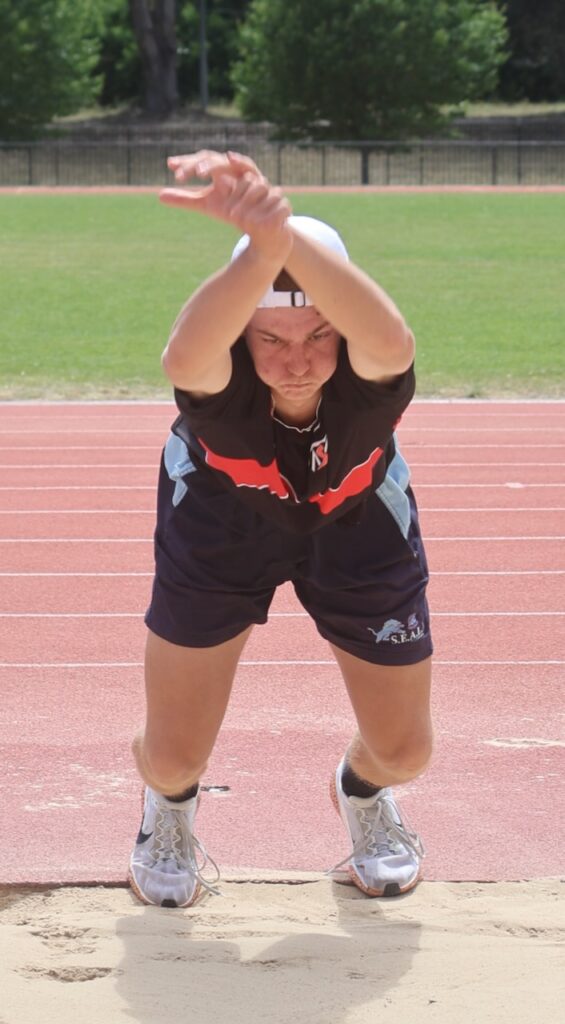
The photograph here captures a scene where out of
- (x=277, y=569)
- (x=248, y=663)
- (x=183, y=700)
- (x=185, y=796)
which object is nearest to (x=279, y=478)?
(x=277, y=569)

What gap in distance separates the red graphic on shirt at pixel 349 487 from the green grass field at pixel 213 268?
8912 mm

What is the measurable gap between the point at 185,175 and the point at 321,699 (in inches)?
119

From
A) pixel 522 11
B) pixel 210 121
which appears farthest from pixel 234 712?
pixel 522 11

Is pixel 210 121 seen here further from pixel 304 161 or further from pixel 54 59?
pixel 304 161

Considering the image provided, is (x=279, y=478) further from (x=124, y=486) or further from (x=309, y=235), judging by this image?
(x=124, y=486)

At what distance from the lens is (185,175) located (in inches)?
110

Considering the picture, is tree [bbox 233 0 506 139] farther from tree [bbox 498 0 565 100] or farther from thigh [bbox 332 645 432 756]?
thigh [bbox 332 645 432 756]

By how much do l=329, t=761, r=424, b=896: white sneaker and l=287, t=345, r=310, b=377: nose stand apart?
4.66 ft

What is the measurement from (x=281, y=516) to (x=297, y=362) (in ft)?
1.43

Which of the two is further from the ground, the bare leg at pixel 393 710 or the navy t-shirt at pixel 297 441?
the navy t-shirt at pixel 297 441

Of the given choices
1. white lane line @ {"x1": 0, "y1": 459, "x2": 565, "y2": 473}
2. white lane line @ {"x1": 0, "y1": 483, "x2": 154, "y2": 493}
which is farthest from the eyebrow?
white lane line @ {"x1": 0, "y1": 459, "x2": 565, "y2": 473}

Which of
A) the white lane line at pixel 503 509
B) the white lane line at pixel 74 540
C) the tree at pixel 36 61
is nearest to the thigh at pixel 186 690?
the white lane line at pixel 74 540

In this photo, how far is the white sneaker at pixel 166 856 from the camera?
388cm

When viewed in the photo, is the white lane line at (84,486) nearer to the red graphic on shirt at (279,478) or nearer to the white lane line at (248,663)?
the white lane line at (248,663)
